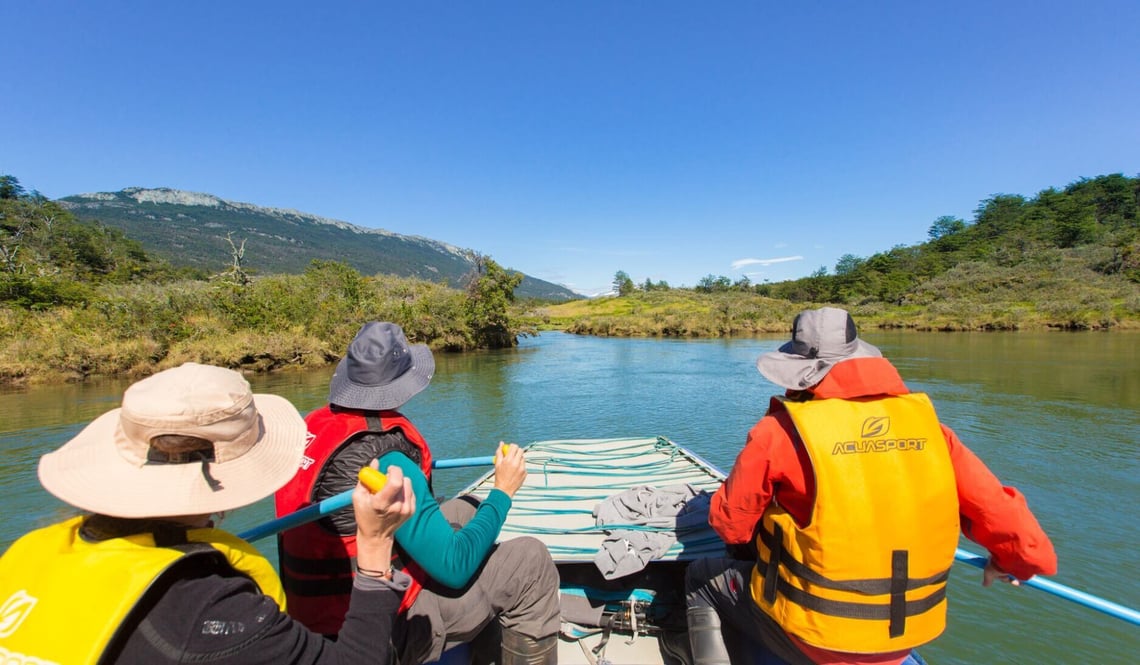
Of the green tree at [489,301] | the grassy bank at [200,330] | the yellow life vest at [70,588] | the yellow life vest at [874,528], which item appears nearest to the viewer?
the yellow life vest at [70,588]

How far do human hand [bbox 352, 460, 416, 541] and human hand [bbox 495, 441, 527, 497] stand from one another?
709 mm

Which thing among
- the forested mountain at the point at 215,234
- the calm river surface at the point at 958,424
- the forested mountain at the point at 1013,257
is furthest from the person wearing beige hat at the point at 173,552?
the forested mountain at the point at 215,234

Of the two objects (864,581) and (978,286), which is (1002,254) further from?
(864,581)

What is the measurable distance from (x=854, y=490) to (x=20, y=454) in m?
14.7

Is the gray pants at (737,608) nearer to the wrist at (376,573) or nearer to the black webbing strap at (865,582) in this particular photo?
the black webbing strap at (865,582)

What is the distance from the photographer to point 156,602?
1.00 m

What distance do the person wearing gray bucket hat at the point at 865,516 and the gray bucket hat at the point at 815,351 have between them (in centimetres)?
3

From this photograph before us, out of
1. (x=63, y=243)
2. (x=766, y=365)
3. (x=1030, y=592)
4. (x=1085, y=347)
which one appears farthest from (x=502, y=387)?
(x=63, y=243)

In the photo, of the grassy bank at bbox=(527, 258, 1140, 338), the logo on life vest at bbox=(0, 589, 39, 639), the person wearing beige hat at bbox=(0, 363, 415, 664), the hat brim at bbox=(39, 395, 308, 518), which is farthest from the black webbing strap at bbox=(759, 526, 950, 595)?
the grassy bank at bbox=(527, 258, 1140, 338)

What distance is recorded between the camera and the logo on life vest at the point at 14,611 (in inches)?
36.9

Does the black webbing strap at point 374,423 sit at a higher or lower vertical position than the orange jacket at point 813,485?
higher

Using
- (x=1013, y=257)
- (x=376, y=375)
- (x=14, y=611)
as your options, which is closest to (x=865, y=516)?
(x=376, y=375)

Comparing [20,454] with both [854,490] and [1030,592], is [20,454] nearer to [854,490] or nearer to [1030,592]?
[854,490]

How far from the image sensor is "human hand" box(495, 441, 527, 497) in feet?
6.83
